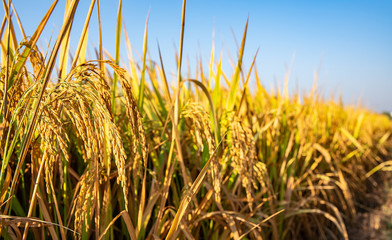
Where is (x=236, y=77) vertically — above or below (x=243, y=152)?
above

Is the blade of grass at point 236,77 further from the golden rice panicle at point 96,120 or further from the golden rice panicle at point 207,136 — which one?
the golden rice panicle at point 96,120

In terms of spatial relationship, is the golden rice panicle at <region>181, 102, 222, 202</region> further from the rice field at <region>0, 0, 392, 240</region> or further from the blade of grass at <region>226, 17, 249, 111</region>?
the blade of grass at <region>226, 17, 249, 111</region>

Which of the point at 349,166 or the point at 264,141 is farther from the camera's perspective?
the point at 349,166

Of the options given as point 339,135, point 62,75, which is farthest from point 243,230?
point 339,135

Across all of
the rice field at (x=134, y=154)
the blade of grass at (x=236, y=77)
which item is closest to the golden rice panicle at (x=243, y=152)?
the rice field at (x=134, y=154)

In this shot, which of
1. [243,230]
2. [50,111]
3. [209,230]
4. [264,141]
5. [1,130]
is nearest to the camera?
[50,111]

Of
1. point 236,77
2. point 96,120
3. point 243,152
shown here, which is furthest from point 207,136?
point 236,77

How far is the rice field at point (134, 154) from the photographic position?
0.60 meters

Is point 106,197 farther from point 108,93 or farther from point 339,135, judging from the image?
point 339,135

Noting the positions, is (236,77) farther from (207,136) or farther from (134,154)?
(134,154)

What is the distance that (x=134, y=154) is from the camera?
78 centimetres

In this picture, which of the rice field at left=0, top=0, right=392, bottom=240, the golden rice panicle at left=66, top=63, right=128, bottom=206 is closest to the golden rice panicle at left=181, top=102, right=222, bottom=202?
the rice field at left=0, top=0, right=392, bottom=240

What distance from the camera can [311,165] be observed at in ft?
7.99

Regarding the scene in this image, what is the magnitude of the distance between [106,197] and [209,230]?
0.57 meters
